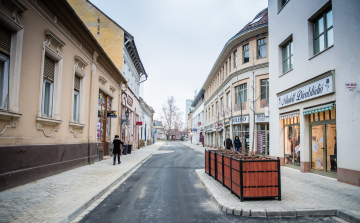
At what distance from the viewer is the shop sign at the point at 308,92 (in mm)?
9266

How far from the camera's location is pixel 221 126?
28.6 metres

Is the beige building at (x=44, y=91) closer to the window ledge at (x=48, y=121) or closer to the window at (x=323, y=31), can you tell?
the window ledge at (x=48, y=121)

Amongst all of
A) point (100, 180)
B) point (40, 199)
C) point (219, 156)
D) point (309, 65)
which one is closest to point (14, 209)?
point (40, 199)

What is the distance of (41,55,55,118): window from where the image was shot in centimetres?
888

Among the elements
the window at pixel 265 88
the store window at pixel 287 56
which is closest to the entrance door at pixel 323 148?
the store window at pixel 287 56

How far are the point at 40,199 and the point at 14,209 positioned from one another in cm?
86

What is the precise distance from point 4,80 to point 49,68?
2.73 m

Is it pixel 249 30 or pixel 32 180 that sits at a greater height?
pixel 249 30

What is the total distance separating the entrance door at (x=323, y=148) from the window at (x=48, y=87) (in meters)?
10.4

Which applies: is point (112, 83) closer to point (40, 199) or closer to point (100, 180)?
point (100, 180)

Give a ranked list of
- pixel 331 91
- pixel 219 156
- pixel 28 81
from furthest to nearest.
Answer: pixel 331 91 < pixel 219 156 < pixel 28 81

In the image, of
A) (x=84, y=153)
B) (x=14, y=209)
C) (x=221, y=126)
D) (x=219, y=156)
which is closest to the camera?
(x=14, y=209)

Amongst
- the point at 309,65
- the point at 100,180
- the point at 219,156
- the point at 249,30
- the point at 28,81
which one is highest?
the point at 249,30

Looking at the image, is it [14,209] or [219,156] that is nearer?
[14,209]
